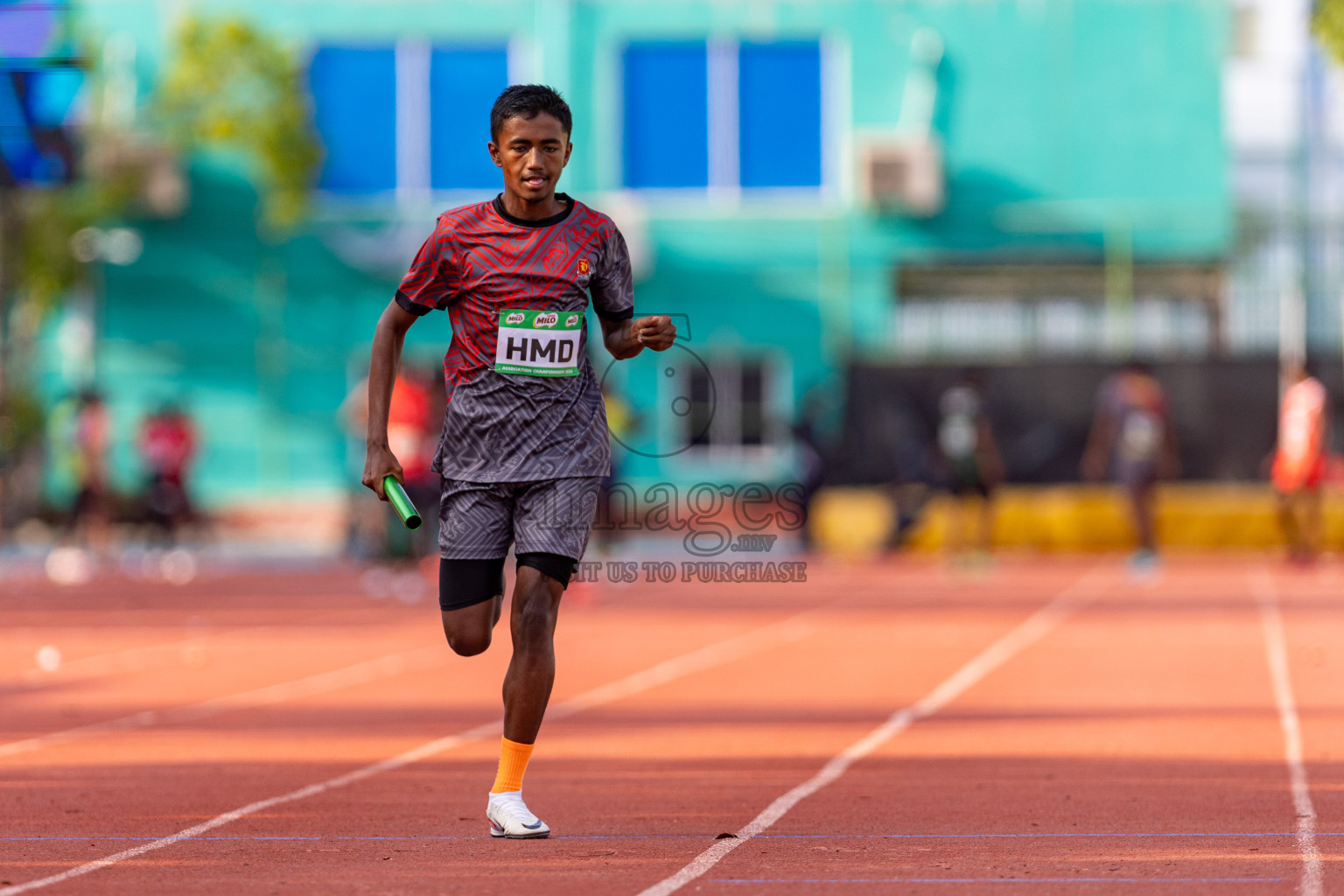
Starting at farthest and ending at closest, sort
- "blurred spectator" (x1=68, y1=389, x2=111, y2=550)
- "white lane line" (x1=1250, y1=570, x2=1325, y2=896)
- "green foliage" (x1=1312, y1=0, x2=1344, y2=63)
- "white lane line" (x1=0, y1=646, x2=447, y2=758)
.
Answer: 1. "blurred spectator" (x1=68, y1=389, x2=111, y2=550)
2. "green foliage" (x1=1312, y1=0, x2=1344, y2=63)
3. "white lane line" (x1=0, y1=646, x2=447, y2=758)
4. "white lane line" (x1=1250, y1=570, x2=1325, y2=896)

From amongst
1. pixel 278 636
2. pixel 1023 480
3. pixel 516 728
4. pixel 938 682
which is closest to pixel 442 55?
pixel 1023 480

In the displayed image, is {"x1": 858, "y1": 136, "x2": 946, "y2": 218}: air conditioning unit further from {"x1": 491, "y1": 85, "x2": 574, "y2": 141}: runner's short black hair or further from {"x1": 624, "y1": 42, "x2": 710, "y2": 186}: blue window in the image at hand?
{"x1": 491, "y1": 85, "x2": 574, "y2": 141}: runner's short black hair

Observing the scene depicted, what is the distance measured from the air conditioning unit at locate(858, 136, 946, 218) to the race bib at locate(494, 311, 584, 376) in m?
25.9

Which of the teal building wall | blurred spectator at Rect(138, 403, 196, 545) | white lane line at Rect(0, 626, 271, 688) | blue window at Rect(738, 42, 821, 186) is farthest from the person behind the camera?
blue window at Rect(738, 42, 821, 186)

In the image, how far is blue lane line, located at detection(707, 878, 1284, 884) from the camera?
17.5 feet

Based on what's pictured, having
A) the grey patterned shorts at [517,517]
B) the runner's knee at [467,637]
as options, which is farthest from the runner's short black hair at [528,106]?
the runner's knee at [467,637]

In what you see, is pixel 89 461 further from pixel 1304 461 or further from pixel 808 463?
pixel 1304 461

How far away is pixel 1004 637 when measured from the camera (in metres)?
13.9

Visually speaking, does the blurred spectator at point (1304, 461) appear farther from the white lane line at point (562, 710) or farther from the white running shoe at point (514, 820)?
the white running shoe at point (514, 820)

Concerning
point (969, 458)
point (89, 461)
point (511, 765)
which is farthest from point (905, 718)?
point (89, 461)

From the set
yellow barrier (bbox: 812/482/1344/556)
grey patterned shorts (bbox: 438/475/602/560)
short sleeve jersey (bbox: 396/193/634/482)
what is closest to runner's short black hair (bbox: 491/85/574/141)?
short sleeve jersey (bbox: 396/193/634/482)

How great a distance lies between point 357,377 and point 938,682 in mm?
21834

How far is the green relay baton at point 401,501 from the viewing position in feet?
19.4

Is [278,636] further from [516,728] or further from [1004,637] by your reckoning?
[516,728]
